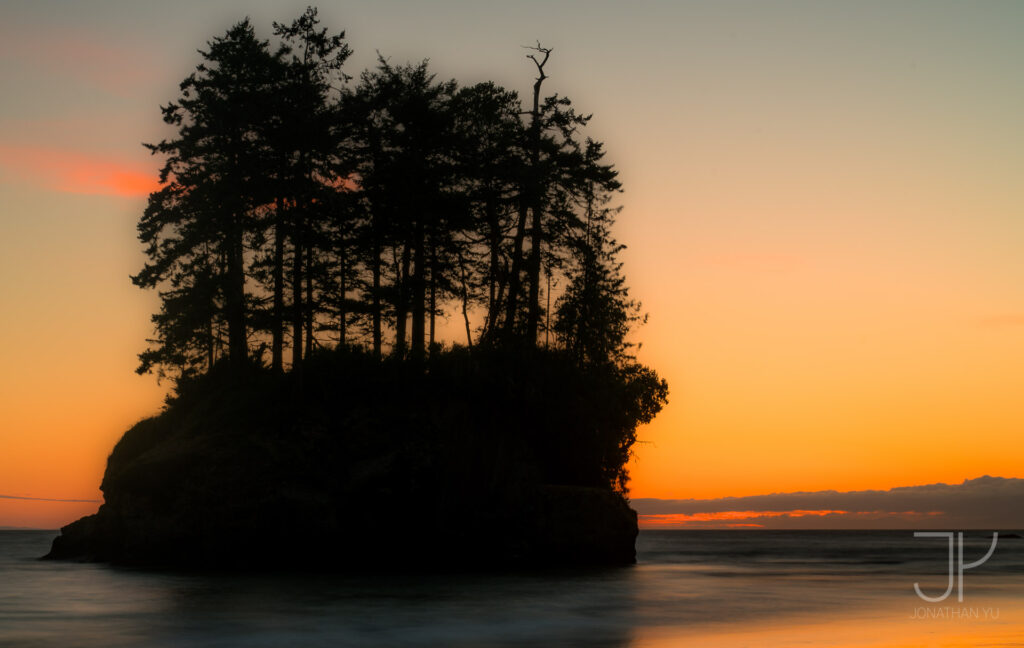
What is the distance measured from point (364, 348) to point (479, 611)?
17.7m

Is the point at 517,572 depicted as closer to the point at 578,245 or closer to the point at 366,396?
the point at 366,396

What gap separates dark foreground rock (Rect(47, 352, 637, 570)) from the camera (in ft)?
120

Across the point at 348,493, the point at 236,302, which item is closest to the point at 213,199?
the point at 236,302

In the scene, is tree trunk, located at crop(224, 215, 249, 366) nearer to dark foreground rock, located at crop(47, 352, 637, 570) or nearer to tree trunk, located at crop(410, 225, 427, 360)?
dark foreground rock, located at crop(47, 352, 637, 570)

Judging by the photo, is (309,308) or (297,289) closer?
(297,289)

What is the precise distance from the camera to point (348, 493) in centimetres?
3650

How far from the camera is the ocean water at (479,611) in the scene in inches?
848

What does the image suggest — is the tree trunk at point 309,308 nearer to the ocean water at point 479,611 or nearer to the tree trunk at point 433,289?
the tree trunk at point 433,289

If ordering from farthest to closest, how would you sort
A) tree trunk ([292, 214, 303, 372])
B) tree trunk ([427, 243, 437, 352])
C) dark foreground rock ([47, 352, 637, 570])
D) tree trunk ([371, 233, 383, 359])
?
1. tree trunk ([427, 243, 437, 352])
2. tree trunk ([371, 233, 383, 359])
3. tree trunk ([292, 214, 303, 372])
4. dark foreground rock ([47, 352, 637, 570])

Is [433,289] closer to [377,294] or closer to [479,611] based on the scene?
[377,294]

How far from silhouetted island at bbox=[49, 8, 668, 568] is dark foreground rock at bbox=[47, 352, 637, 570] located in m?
0.09

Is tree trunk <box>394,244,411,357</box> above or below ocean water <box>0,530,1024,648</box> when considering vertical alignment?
above

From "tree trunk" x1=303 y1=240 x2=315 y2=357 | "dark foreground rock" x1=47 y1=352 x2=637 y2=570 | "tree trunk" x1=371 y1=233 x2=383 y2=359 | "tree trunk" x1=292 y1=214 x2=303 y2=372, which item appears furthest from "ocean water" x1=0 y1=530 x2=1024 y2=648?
"tree trunk" x1=371 y1=233 x2=383 y2=359

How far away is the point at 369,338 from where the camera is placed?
152 ft
